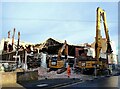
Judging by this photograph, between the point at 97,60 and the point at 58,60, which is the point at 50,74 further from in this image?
the point at 97,60

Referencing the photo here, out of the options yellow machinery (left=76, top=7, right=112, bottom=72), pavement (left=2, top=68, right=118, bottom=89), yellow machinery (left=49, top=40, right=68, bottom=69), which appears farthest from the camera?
yellow machinery (left=76, top=7, right=112, bottom=72)

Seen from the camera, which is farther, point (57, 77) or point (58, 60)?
point (58, 60)

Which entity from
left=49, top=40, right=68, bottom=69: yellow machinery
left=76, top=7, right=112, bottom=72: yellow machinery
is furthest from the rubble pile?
left=76, top=7, right=112, bottom=72: yellow machinery

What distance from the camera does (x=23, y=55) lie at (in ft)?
31.4

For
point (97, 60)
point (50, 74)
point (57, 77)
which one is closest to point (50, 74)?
point (50, 74)

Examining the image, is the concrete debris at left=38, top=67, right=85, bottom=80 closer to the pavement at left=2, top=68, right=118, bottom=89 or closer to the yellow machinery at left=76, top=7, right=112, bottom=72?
the pavement at left=2, top=68, right=118, bottom=89

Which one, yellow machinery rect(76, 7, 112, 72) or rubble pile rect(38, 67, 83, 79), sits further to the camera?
yellow machinery rect(76, 7, 112, 72)

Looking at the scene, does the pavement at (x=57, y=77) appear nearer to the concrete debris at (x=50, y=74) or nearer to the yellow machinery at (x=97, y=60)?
the concrete debris at (x=50, y=74)

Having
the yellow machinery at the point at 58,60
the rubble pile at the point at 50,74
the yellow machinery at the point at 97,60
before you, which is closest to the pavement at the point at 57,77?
the rubble pile at the point at 50,74

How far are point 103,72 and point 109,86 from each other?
1.82 metres

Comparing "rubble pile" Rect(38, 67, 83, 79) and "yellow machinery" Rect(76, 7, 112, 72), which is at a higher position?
"yellow machinery" Rect(76, 7, 112, 72)

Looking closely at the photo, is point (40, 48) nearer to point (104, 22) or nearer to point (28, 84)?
point (28, 84)

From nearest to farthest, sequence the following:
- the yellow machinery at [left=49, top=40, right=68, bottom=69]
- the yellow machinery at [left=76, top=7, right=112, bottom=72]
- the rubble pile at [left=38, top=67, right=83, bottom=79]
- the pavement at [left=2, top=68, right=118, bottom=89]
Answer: the pavement at [left=2, top=68, right=118, bottom=89] < the rubble pile at [left=38, top=67, right=83, bottom=79] < the yellow machinery at [left=49, top=40, right=68, bottom=69] < the yellow machinery at [left=76, top=7, right=112, bottom=72]

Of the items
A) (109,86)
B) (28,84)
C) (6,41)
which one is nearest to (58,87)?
(28,84)
